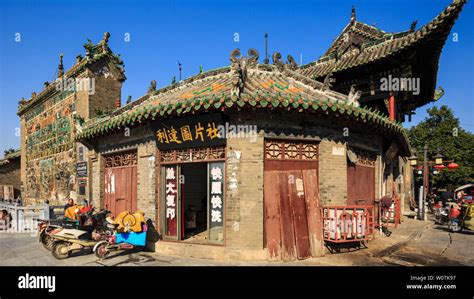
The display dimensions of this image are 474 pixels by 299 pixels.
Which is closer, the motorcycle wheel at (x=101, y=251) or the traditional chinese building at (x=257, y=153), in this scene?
the traditional chinese building at (x=257, y=153)

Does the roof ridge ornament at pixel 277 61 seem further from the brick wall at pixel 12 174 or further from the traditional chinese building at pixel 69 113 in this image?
the brick wall at pixel 12 174

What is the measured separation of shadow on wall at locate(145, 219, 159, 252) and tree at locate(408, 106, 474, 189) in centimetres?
2826

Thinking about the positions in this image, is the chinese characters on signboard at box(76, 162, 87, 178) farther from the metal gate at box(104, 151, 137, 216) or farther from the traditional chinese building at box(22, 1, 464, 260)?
the traditional chinese building at box(22, 1, 464, 260)

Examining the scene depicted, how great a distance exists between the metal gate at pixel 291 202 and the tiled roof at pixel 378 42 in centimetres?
519

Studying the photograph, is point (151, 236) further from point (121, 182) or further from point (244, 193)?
point (244, 193)

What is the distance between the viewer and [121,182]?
9438 millimetres

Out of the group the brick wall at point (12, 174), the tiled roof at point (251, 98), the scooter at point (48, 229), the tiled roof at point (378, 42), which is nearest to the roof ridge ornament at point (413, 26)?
the tiled roof at point (378, 42)

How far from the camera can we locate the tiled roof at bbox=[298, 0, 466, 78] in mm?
8254

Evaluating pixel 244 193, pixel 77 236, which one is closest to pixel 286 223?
pixel 244 193

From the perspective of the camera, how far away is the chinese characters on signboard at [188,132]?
6789 millimetres

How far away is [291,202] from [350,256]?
179 centimetres

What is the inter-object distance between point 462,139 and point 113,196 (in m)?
32.2

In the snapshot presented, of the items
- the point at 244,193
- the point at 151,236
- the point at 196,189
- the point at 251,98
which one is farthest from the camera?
the point at 196,189
